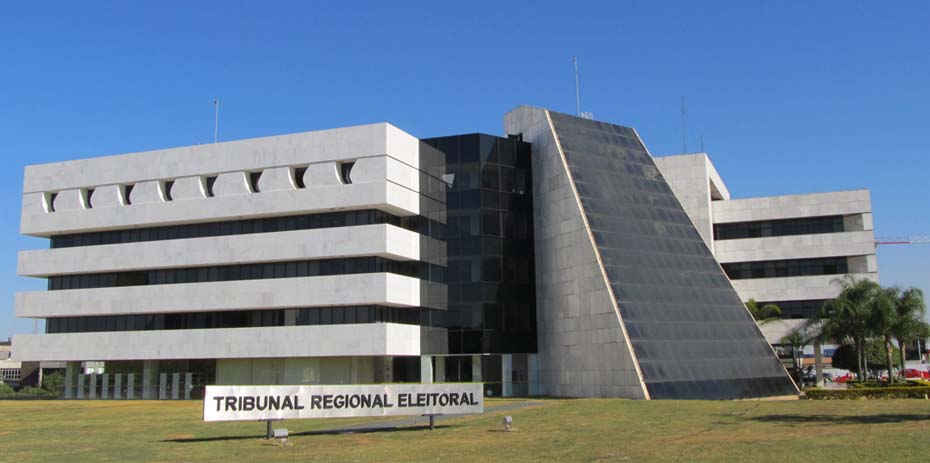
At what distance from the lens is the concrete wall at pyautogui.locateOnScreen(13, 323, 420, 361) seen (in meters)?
55.0

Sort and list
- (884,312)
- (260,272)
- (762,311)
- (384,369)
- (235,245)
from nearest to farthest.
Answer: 1. (884,312)
2. (384,369)
3. (260,272)
4. (235,245)
5. (762,311)

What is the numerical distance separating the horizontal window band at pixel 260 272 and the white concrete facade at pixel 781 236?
27988 millimetres

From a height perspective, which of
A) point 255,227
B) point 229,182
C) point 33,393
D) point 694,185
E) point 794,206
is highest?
point 694,185

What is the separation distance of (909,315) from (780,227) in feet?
54.4

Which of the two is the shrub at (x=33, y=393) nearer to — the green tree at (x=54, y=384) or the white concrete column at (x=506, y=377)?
the green tree at (x=54, y=384)

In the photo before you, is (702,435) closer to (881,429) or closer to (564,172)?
(881,429)

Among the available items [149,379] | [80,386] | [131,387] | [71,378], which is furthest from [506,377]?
[71,378]

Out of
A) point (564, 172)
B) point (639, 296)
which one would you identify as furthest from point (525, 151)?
point (639, 296)

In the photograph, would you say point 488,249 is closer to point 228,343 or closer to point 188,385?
point 228,343

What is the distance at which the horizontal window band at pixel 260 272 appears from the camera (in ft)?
184

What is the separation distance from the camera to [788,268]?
7194 centimetres

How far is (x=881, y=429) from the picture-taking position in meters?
24.2

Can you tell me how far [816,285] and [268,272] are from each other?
46048mm

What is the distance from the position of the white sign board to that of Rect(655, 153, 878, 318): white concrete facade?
1920 inches
